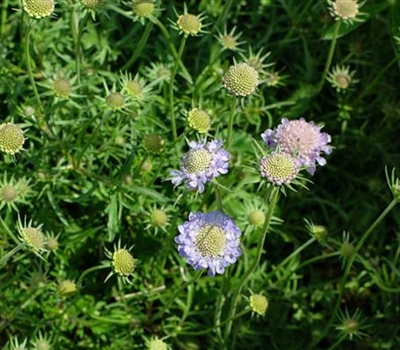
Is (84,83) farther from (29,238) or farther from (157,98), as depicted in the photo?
(29,238)

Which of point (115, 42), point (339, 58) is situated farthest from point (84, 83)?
point (339, 58)

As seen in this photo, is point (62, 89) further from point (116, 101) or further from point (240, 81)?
point (240, 81)

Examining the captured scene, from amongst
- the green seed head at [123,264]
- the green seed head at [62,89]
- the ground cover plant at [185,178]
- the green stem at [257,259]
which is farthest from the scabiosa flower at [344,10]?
the green seed head at [123,264]

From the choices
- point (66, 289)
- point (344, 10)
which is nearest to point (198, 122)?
point (66, 289)

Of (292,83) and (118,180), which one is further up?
(292,83)

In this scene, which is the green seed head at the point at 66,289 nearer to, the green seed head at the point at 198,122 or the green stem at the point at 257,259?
the green stem at the point at 257,259
